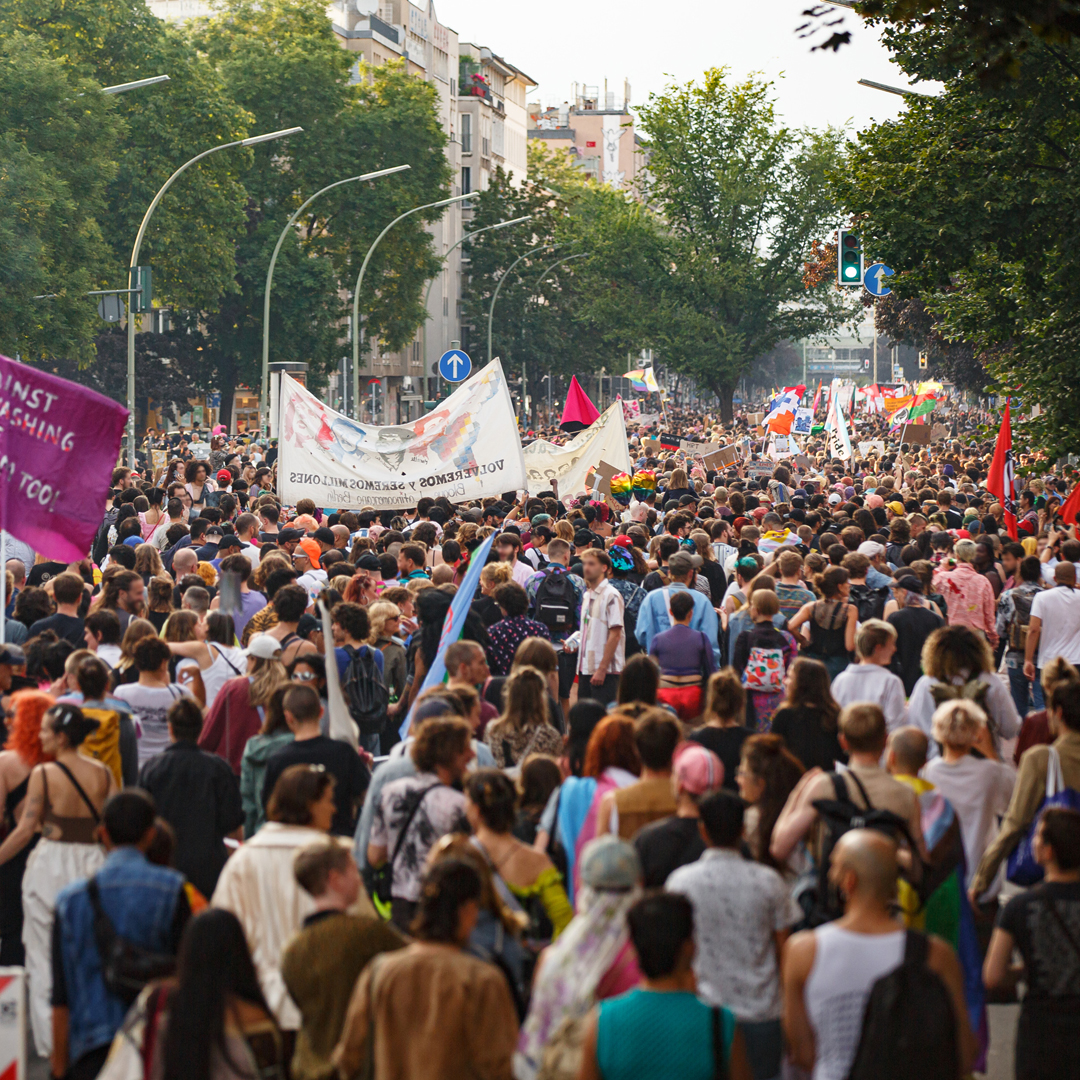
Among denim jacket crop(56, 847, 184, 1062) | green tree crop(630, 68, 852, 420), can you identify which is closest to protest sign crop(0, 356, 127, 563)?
denim jacket crop(56, 847, 184, 1062)

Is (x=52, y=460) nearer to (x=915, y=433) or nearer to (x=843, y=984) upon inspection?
(x=843, y=984)

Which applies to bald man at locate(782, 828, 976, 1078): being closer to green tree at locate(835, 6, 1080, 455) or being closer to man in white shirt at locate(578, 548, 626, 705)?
man in white shirt at locate(578, 548, 626, 705)

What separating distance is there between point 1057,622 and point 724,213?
6374 centimetres

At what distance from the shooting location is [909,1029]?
15.0 ft

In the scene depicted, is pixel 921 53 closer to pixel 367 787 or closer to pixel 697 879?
pixel 367 787

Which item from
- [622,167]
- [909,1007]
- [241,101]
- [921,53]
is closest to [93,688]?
[909,1007]

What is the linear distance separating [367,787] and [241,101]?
54301mm

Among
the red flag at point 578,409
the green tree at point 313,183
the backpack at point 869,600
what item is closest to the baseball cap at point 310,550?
the backpack at point 869,600

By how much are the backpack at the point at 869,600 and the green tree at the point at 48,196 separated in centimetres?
2843

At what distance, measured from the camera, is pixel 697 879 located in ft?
16.7

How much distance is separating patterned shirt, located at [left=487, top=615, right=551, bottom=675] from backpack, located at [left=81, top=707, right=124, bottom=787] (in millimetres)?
3248

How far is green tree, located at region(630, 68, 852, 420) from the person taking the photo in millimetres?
73312

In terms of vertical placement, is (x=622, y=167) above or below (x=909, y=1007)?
above

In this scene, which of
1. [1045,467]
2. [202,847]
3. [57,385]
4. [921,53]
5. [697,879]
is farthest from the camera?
[1045,467]
